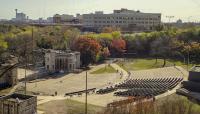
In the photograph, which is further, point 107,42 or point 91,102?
point 107,42

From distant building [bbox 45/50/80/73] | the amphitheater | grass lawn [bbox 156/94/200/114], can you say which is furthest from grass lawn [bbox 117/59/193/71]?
grass lawn [bbox 156/94/200/114]

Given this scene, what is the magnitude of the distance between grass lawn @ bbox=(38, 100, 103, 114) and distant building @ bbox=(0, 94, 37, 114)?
19.6ft

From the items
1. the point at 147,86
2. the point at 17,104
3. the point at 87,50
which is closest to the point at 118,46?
the point at 87,50

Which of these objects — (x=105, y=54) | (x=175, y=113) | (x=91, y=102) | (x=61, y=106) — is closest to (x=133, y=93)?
(x=91, y=102)

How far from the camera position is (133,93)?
49.6 m

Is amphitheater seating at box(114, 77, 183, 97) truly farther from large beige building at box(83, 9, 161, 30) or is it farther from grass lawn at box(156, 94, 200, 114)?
large beige building at box(83, 9, 161, 30)

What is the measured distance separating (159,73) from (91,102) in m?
21.7

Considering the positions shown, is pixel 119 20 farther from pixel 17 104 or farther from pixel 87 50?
pixel 17 104

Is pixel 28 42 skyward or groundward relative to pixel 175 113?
skyward

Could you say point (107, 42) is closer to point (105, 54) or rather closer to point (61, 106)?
point (105, 54)

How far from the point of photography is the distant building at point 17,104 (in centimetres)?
3309

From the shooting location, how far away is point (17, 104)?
3278 centimetres

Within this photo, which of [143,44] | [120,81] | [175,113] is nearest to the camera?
[175,113]

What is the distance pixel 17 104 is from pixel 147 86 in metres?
25.3
